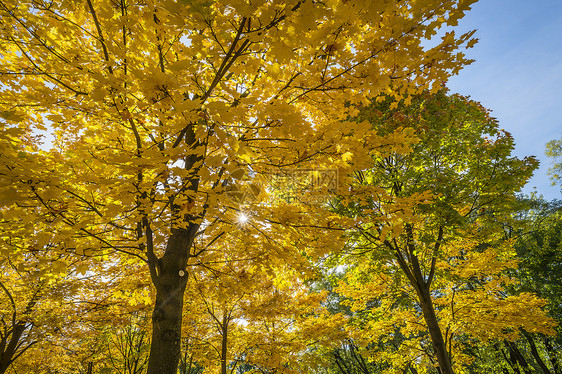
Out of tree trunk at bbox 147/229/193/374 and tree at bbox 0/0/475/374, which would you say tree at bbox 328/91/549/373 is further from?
tree trunk at bbox 147/229/193/374

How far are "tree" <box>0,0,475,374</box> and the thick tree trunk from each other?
523cm

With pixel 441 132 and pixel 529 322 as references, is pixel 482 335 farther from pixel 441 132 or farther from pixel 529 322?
pixel 441 132

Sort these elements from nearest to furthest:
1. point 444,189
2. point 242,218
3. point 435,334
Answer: point 242,218 < point 444,189 < point 435,334

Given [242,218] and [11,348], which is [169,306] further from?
[11,348]

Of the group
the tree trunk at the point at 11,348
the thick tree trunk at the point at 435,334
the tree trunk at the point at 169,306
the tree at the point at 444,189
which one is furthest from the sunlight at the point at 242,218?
the tree trunk at the point at 11,348

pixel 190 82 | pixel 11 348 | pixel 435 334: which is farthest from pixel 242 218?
pixel 11 348

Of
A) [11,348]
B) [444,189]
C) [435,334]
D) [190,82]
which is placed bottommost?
[435,334]

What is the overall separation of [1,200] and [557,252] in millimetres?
21184

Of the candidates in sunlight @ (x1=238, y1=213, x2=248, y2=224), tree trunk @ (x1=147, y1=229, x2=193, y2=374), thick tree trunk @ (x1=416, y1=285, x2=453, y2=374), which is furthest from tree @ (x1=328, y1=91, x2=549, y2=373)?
tree trunk @ (x1=147, y1=229, x2=193, y2=374)

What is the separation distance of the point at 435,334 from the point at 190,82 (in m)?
6.90

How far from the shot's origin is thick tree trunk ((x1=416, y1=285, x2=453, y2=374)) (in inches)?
212

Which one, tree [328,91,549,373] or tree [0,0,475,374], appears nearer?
tree [0,0,475,374]

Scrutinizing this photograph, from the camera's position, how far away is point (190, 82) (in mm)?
2016

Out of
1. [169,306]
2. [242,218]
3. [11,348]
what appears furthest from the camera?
[11,348]
